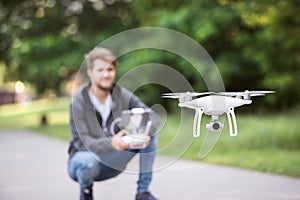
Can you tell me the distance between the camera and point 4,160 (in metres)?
9.66

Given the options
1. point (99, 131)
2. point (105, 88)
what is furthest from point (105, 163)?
point (105, 88)

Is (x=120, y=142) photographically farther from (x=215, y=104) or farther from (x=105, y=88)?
(x=215, y=104)

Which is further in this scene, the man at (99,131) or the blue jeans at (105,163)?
the blue jeans at (105,163)

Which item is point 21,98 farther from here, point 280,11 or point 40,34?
point 280,11

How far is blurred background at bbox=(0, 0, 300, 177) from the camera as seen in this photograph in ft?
33.1

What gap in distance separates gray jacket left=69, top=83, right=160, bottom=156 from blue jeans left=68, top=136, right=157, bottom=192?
106 millimetres

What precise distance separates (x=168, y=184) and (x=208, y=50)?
10.1 metres

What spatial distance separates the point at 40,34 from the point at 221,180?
43.7 feet

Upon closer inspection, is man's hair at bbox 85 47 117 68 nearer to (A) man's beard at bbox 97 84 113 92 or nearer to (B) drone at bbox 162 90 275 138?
(A) man's beard at bbox 97 84 113 92

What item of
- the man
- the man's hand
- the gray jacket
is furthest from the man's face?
the man's hand

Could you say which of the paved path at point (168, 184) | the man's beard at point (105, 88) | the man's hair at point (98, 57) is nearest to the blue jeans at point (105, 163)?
the paved path at point (168, 184)

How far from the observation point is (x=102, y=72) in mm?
4461

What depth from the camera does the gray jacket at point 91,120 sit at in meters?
4.60

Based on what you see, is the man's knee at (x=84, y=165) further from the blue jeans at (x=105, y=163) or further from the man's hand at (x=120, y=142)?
the man's hand at (x=120, y=142)
